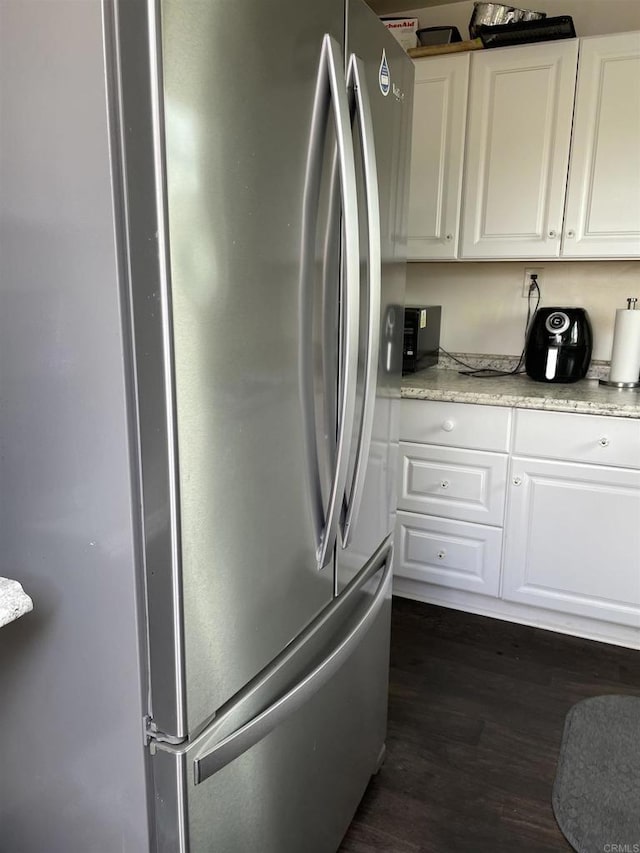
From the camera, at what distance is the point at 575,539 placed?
2.18 meters

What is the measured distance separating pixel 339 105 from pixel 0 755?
1.12m

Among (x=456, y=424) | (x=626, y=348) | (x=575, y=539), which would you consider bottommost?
(x=575, y=539)

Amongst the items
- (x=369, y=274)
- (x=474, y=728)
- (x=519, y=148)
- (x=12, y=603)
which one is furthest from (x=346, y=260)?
(x=519, y=148)

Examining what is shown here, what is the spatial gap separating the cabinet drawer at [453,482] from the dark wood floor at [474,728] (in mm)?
436

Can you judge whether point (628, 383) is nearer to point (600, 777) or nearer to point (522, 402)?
point (522, 402)

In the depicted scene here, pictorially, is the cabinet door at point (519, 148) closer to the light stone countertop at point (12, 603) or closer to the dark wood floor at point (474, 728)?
the dark wood floor at point (474, 728)

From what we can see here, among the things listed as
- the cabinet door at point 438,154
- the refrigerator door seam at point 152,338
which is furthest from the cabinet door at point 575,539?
the refrigerator door seam at point 152,338

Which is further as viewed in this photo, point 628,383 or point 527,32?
point 628,383

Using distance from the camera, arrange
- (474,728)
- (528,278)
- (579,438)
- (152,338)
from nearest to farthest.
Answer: (152,338), (474,728), (579,438), (528,278)

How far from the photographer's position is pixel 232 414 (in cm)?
82

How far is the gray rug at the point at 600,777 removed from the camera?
1.47m

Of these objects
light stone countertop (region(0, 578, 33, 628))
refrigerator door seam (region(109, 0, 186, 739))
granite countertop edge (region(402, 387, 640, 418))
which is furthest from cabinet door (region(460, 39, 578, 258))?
light stone countertop (region(0, 578, 33, 628))

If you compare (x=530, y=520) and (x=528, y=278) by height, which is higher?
(x=528, y=278)

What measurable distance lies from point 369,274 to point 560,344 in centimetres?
158
